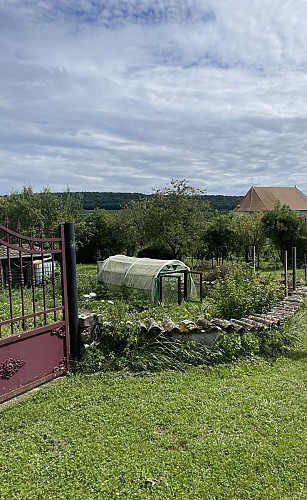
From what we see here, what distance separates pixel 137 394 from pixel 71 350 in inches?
44.9

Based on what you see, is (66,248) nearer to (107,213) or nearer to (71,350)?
(71,350)

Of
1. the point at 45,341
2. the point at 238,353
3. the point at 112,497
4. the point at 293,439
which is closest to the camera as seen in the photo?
the point at 112,497

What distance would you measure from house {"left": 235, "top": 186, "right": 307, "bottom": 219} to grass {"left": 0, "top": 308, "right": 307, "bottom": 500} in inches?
1581

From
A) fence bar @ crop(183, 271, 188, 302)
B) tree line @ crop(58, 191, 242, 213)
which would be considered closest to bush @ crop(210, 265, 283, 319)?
fence bar @ crop(183, 271, 188, 302)

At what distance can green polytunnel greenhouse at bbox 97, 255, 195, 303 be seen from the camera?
10.3m

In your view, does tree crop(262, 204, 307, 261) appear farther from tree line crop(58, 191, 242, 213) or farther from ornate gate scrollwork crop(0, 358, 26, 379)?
ornate gate scrollwork crop(0, 358, 26, 379)

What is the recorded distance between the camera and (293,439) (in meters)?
3.07

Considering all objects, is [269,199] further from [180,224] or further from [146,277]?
[146,277]

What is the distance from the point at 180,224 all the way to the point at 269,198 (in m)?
31.3

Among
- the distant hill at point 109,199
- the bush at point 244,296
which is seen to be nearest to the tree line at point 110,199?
the distant hill at point 109,199

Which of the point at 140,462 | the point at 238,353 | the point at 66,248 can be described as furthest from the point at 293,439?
the point at 66,248

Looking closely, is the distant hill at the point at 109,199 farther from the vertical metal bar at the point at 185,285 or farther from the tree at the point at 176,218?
the vertical metal bar at the point at 185,285

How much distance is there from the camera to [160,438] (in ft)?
10.2

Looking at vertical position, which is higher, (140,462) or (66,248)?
(66,248)
